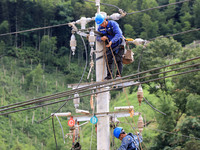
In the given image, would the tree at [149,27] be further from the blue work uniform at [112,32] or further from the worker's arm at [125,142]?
the worker's arm at [125,142]

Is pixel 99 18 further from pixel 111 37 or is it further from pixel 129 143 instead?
pixel 129 143

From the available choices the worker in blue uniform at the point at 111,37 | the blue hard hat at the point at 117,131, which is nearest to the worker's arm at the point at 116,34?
the worker in blue uniform at the point at 111,37

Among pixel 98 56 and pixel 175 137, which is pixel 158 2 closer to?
pixel 175 137

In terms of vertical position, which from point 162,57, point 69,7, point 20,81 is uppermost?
point 69,7

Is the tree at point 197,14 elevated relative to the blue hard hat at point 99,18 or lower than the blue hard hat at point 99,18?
elevated

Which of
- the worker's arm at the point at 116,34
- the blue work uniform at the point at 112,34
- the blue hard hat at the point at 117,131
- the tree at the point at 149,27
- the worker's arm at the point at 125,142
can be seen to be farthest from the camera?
the tree at the point at 149,27

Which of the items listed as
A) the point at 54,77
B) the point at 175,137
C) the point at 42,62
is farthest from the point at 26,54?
the point at 175,137

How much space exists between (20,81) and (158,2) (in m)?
27.8

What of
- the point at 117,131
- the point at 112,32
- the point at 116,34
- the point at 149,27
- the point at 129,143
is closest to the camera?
the point at 129,143

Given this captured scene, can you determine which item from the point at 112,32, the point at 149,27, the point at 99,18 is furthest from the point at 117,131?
the point at 149,27

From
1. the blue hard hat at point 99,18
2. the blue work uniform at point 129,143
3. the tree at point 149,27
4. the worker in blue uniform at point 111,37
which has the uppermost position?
the tree at point 149,27

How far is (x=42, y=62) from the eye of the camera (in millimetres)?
51750

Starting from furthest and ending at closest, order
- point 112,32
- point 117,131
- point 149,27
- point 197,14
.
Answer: point 197,14 < point 149,27 < point 112,32 < point 117,131

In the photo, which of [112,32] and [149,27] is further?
[149,27]
